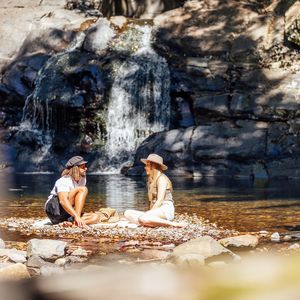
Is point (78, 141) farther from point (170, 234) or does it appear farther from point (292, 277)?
point (292, 277)

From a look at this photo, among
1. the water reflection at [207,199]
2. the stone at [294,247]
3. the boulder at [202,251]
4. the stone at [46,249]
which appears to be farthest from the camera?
the water reflection at [207,199]

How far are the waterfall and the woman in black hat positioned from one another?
64.3 ft

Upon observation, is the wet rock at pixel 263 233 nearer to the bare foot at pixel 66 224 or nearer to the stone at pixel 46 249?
the bare foot at pixel 66 224

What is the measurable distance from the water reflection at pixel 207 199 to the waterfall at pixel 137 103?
21.6 feet

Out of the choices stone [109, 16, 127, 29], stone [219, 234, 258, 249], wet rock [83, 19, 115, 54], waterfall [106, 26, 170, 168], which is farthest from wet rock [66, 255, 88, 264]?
stone [109, 16, 127, 29]

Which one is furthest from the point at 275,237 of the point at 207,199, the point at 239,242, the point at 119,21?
the point at 119,21

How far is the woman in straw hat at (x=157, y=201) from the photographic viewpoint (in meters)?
10.1

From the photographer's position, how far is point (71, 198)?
10.2 m

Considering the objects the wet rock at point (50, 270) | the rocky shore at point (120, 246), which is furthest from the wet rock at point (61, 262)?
the wet rock at point (50, 270)

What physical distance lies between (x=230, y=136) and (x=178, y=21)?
9070mm

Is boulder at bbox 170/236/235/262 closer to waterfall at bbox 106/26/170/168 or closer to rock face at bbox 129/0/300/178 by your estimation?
rock face at bbox 129/0/300/178

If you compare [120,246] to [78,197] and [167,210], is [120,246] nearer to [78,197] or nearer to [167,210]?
[78,197]

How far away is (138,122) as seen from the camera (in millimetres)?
30828

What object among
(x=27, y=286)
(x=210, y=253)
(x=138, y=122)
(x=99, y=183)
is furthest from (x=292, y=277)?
(x=138, y=122)
